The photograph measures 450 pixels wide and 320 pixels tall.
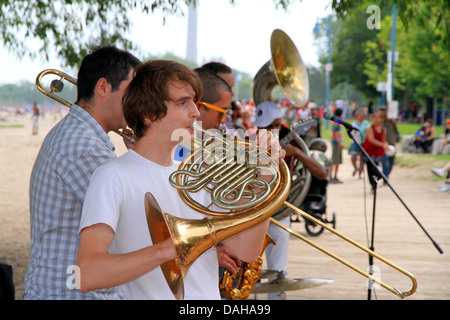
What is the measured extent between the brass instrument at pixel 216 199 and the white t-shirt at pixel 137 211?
82mm

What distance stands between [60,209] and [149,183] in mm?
379

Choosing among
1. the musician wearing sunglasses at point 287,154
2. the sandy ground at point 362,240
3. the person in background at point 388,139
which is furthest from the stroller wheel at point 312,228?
the person in background at point 388,139

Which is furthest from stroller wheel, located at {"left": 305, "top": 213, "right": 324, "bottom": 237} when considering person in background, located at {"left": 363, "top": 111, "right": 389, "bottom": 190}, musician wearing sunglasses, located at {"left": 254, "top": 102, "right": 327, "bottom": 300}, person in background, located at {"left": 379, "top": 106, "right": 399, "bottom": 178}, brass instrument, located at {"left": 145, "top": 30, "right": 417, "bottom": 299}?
brass instrument, located at {"left": 145, "top": 30, "right": 417, "bottom": 299}

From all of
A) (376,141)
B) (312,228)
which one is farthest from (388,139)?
(312,228)

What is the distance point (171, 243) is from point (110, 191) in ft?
0.85

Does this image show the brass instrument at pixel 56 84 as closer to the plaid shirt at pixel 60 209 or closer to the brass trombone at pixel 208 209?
the plaid shirt at pixel 60 209

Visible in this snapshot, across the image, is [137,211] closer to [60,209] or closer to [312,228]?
[60,209]

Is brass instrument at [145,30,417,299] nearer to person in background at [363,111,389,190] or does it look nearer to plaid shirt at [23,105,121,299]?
plaid shirt at [23,105,121,299]

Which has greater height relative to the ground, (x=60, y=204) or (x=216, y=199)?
(x=216, y=199)

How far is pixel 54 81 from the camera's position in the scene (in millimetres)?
2600

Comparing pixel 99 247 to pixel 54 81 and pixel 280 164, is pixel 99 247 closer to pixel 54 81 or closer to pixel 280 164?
pixel 280 164

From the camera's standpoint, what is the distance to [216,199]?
1757 mm

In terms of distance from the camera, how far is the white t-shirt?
1.69 m
